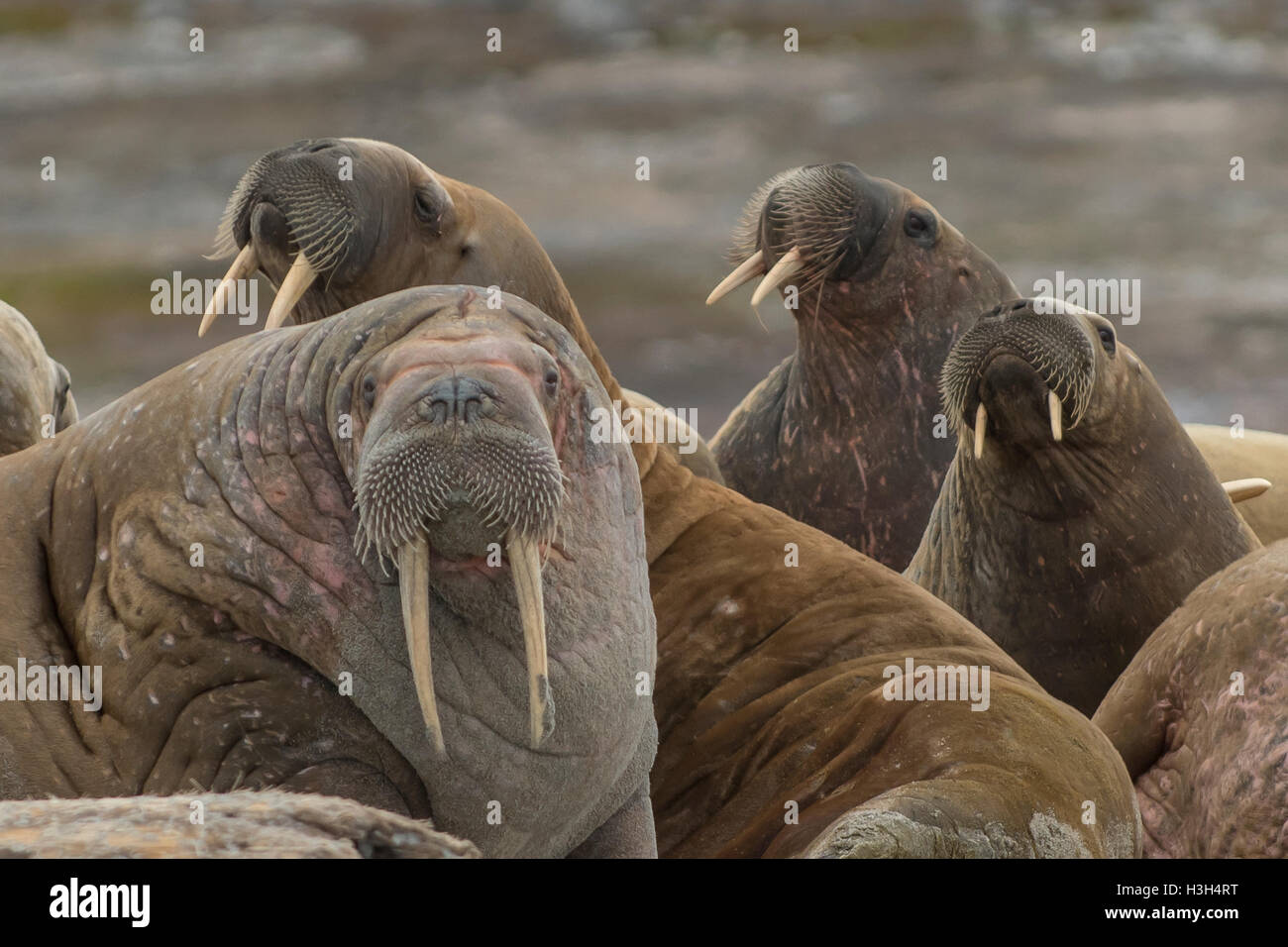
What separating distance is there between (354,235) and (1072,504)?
8.33 ft

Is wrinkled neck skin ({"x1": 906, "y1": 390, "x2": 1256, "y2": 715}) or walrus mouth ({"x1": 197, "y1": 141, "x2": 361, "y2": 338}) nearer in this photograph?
walrus mouth ({"x1": 197, "y1": 141, "x2": 361, "y2": 338})

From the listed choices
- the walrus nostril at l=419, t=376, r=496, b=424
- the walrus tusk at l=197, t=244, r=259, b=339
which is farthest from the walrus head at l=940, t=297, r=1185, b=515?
the walrus nostril at l=419, t=376, r=496, b=424

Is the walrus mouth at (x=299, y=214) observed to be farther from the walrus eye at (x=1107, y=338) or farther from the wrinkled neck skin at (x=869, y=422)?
the wrinkled neck skin at (x=869, y=422)

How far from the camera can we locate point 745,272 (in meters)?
6.65

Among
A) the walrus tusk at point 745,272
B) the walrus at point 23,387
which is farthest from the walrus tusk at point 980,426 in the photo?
the walrus at point 23,387

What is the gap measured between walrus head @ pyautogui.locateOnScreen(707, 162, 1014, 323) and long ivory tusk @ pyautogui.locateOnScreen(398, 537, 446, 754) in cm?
358

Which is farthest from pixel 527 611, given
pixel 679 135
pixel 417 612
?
pixel 679 135

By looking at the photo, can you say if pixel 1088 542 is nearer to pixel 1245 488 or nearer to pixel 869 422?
pixel 1245 488

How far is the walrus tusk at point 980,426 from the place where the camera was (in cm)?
545

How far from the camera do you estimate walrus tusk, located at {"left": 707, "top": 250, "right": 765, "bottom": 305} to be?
647 centimetres

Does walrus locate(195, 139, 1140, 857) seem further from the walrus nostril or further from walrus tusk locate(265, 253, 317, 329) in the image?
the walrus nostril
